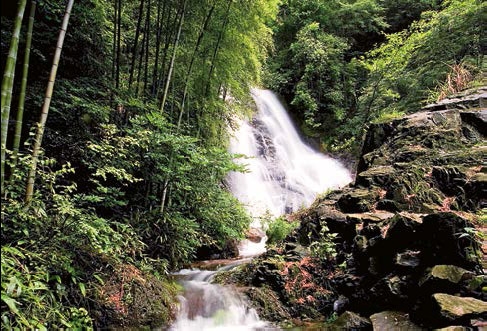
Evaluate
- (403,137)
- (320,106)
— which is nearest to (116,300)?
(403,137)

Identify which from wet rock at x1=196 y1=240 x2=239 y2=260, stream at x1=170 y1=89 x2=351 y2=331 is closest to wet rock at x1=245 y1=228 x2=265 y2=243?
stream at x1=170 y1=89 x2=351 y2=331

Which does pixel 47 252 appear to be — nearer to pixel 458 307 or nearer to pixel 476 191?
pixel 458 307

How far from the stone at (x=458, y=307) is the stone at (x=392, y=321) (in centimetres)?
35

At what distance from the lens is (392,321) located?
3320mm

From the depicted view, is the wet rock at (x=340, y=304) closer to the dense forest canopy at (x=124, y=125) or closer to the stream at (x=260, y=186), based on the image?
the stream at (x=260, y=186)

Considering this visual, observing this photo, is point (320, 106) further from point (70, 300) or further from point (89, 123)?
point (70, 300)

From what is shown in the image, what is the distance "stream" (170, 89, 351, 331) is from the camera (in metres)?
4.48

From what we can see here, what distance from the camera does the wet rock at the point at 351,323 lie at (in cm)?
365

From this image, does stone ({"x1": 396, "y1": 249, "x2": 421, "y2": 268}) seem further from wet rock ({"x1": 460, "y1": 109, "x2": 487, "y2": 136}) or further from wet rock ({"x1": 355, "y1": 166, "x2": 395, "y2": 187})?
wet rock ({"x1": 460, "y1": 109, "x2": 487, "y2": 136})

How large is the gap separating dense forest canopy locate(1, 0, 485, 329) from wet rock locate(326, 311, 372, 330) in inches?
80.9

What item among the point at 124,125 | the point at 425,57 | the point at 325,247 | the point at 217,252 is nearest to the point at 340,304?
the point at 325,247

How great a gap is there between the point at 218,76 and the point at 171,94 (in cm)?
107

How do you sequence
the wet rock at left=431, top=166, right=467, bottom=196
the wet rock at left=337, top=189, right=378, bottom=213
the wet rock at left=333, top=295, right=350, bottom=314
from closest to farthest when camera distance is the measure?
the wet rock at left=333, top=295, right=350, bottom=314
the wet rock at left=431, top=166, right=467, bottom=196
the wet rock at left=337, top=189, right=378, bottom=213

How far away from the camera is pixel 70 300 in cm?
325
